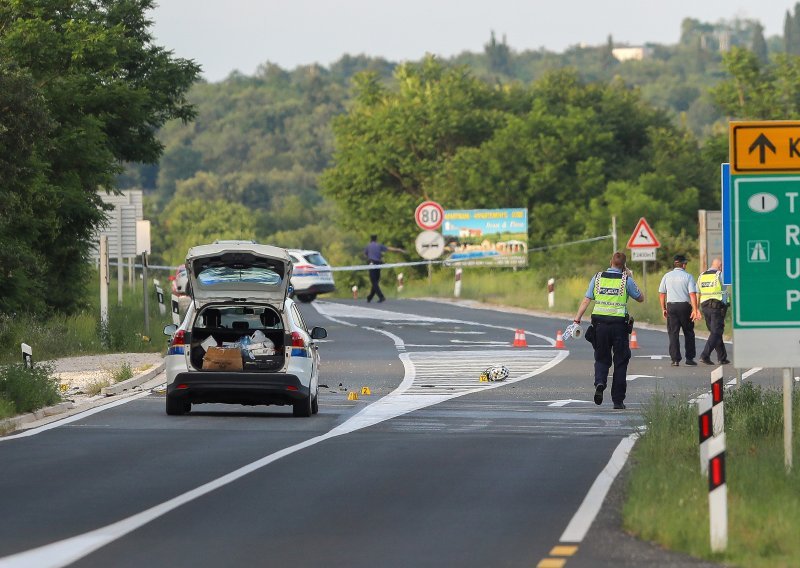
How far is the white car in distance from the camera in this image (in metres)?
55.7

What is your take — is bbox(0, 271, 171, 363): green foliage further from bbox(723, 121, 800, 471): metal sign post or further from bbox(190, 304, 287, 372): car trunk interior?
bbox(723, 121, 800, 471): metal sign post

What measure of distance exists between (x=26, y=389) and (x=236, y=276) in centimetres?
316

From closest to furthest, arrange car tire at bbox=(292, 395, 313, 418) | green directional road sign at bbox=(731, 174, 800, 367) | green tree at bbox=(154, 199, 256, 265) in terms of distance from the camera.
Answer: green directional road sign at bbox=(731, 174, 800, 367), car tire at bbox=(292, 395, 313, 418), green tree at bbox=(154, 199, 256, 265)

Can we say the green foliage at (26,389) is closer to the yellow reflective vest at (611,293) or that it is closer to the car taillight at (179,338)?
the car taillight at (179,338)

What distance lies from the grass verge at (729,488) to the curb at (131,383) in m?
9.60

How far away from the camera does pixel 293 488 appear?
14531mm

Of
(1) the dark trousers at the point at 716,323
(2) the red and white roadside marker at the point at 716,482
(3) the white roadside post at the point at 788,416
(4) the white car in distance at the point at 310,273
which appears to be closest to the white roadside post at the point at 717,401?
(2) the red and white roadside marker at the point at 716,482

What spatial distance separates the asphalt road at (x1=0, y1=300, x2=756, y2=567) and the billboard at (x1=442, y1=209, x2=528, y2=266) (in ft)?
150

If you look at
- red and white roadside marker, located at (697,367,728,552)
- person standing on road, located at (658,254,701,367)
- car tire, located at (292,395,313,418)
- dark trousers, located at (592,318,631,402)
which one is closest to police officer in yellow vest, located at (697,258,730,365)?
person standing on road, located at (658,254,701,367)

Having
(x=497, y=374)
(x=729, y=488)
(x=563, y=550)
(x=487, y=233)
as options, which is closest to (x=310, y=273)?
(x=487, y=233)

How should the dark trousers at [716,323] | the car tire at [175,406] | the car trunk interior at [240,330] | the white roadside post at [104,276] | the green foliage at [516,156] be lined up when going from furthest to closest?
1. the green foliage at [516,156]
2. the white roadside post at [104,276]
3. the dark trousers at [716,323]
4. the car tire at [175,406]
5. the car trunk interior at [240,330]

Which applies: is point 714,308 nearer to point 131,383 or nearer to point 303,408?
point 131,383

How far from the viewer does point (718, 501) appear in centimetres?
1120

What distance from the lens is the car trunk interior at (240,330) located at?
21.8m
